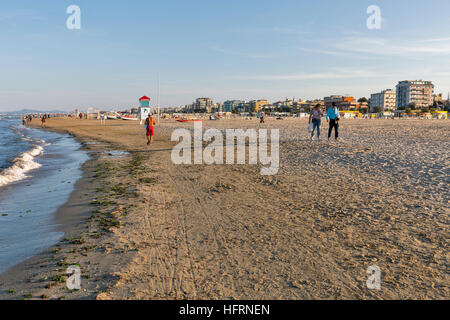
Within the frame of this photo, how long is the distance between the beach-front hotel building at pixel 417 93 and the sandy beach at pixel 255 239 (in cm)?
14982

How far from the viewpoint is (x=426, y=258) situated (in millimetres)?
3873

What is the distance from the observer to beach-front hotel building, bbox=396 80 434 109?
135 metres

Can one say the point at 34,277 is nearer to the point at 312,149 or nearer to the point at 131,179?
the point at 131,179

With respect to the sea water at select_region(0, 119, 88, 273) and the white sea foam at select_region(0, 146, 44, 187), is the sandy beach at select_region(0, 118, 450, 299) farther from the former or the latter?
the white sea foam at select_region(0, 146, 44, 187)

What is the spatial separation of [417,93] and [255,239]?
159 meters

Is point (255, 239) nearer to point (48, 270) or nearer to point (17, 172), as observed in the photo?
point (48, 270)

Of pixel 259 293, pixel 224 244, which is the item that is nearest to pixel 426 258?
pixel 259 293

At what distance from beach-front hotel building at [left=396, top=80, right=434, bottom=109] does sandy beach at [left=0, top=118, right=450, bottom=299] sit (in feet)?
492

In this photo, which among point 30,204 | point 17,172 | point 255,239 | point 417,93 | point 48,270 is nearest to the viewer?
point 48,270

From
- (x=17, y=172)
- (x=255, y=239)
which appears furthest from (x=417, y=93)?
(x=255, y=239)

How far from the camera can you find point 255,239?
4.67m

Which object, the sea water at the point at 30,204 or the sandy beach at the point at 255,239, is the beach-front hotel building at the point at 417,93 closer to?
the sandy beach at the point at 255,239

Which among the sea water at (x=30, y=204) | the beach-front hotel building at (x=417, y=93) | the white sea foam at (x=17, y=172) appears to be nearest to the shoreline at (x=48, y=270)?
the sea water at (x=30, y=204)

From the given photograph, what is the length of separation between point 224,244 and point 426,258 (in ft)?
8.73
